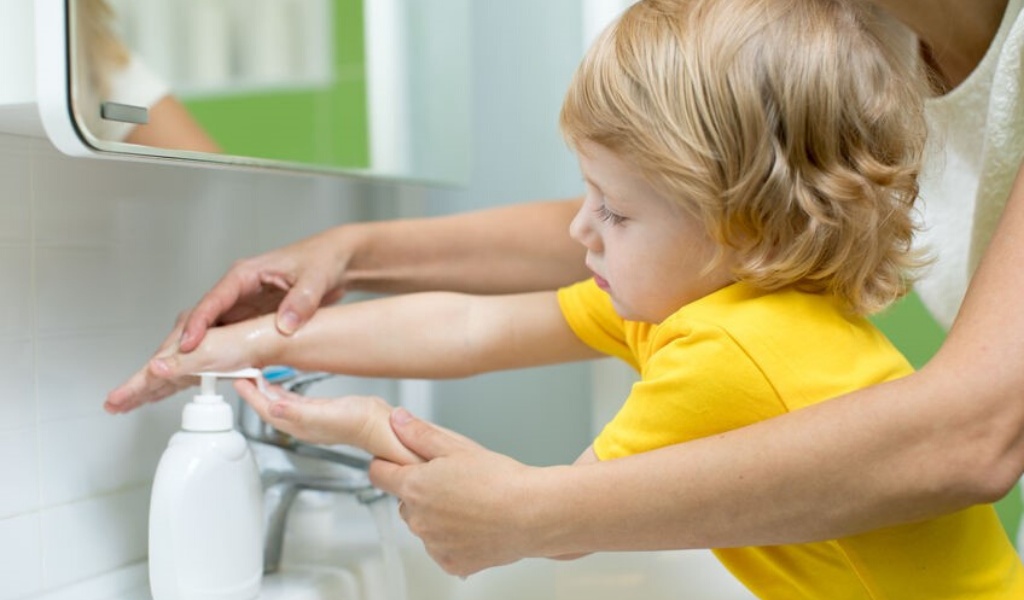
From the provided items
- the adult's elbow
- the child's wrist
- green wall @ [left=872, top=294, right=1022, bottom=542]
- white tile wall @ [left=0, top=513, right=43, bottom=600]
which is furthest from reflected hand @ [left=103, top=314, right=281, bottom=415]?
green wall @ [left=872, top=294, right=1022, bottom=542]

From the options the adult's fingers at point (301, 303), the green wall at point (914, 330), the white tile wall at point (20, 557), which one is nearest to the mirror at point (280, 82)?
the adult's fingers at point (301, 303)

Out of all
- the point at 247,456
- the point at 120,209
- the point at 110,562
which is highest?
the point at 120,209

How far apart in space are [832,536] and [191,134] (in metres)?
0.53

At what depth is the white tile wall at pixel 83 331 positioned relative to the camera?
81 centimetres

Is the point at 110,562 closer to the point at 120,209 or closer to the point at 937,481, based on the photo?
the point at 120,209

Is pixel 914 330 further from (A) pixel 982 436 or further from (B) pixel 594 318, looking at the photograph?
(A) pixel 982 436

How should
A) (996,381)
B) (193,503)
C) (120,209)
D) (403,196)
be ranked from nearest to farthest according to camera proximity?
(996,381)
(193,503)
(120,209)
(403,196)

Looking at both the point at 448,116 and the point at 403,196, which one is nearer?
the point at 448,116

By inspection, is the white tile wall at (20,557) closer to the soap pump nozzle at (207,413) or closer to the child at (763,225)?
the soap pump nozzle at (207,413)

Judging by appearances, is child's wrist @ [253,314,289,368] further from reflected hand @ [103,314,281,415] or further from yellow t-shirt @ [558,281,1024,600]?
yellow t-shirt @ [558,281,1024,600]

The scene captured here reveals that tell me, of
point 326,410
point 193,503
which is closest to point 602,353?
point 326,410

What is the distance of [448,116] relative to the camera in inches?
46.8

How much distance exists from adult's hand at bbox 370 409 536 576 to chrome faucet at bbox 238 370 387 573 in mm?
145

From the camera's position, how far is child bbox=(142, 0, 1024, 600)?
2.25 ft
